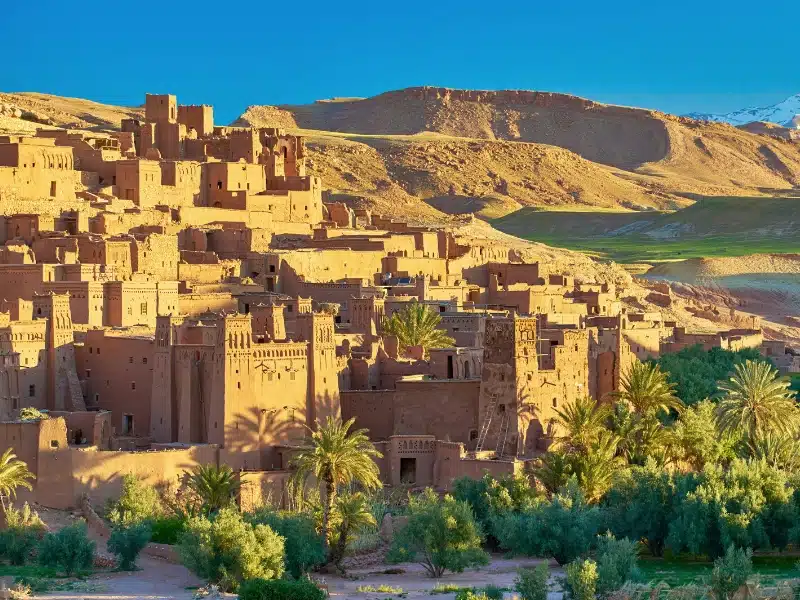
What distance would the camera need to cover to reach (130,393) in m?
47.9

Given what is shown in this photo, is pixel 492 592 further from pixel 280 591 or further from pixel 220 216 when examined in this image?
pixel 220 216

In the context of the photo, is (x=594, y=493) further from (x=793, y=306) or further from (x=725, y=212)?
(x=725, y=212)

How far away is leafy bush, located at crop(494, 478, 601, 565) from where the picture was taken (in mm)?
40062

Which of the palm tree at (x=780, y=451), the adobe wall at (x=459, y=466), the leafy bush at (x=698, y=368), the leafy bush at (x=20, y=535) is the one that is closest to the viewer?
the leafy bush at (x=20, y=535)

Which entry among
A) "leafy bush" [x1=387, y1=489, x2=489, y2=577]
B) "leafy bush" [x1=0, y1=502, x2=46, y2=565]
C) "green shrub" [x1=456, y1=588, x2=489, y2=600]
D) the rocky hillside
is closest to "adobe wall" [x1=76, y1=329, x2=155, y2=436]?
"leafy bush" [x1=0, y1=502, x2=46, y2=565]

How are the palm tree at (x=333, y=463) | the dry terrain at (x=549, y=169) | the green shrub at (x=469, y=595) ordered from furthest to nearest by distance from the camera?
the dry terrain at (x=549, y=169) → the palm tree at (x=333, y=463) → the green shrub at (x=469, y=595)

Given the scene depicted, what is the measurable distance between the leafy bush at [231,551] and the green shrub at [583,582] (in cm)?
566

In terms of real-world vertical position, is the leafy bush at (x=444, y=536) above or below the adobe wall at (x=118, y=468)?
below

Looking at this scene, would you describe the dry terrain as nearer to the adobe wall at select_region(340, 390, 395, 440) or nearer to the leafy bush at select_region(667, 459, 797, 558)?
the adobe wall at select_region(340, 390, 395, 440)

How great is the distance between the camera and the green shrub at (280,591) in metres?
35.0

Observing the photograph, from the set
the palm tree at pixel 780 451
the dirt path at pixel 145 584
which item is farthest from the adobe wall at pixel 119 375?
the palm tree at pixel 780 451

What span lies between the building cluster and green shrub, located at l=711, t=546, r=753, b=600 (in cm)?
909

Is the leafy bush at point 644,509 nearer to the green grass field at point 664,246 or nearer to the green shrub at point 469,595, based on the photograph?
→ the green shrub at point 469,595

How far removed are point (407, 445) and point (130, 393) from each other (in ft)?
22.0
